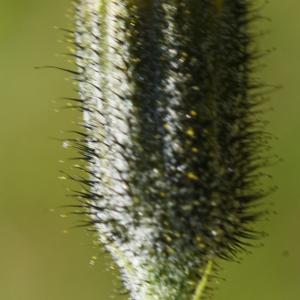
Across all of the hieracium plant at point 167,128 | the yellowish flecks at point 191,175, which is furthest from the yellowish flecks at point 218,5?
the yellowish flecks at point 191,175

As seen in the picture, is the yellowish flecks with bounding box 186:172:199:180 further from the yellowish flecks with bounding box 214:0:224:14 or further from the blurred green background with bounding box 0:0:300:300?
the blurred green background with bounding box 0:0:300:300

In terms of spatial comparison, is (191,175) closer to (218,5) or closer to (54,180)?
(218,5)

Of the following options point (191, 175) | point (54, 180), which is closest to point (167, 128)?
point (191, 175)

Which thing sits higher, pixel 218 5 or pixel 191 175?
pixel 218 5

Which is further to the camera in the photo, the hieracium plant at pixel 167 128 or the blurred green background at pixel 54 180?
the blurred green background at pixel 54 180

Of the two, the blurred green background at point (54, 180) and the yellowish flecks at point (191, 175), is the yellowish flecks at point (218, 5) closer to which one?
the yellowish flecks at point (191, 175)

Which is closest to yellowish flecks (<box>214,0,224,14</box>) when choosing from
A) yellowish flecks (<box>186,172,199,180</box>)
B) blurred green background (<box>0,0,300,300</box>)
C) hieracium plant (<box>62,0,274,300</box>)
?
hieracium plant (<box>62,0,274,300</box>)
